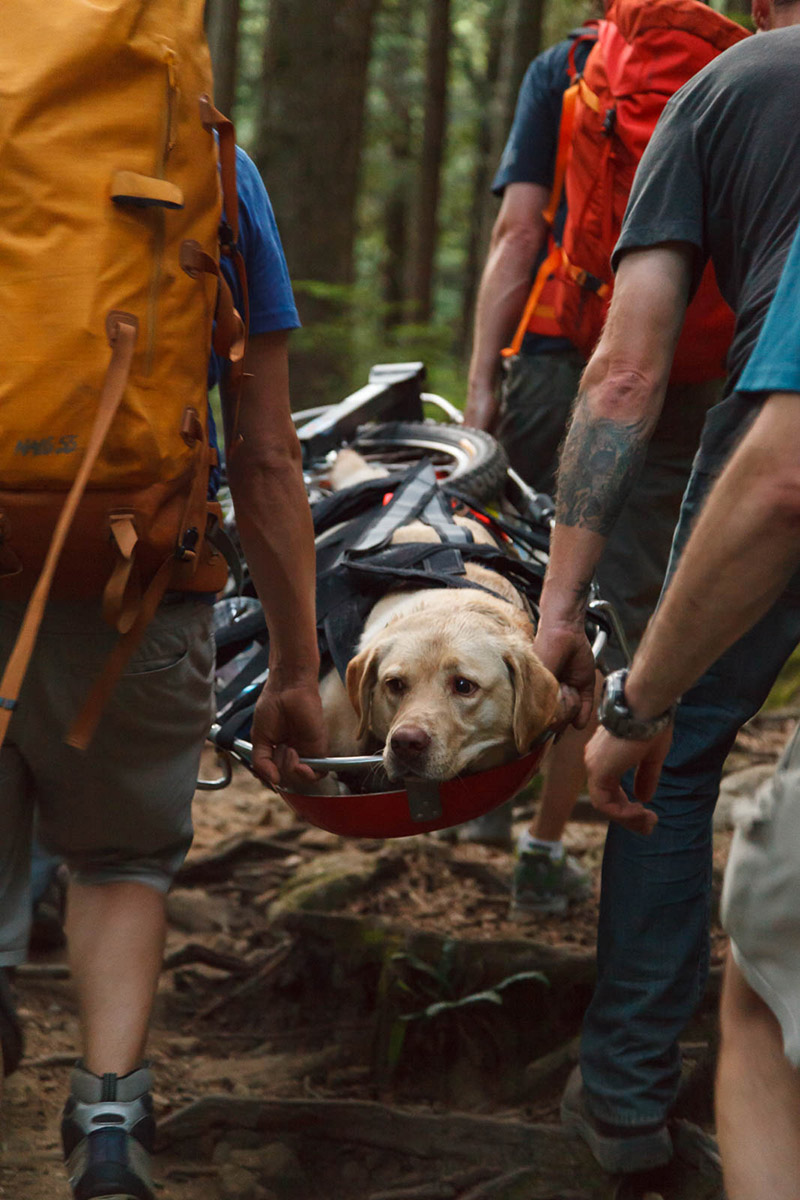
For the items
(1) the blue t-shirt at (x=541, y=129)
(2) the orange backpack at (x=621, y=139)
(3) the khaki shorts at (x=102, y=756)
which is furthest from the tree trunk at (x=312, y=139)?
(3) the khaki shorts at (x=102, y=756)

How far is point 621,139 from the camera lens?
3.63m

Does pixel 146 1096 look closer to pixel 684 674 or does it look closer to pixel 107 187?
pixel 684 674

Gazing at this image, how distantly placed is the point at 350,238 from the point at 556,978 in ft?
24.2

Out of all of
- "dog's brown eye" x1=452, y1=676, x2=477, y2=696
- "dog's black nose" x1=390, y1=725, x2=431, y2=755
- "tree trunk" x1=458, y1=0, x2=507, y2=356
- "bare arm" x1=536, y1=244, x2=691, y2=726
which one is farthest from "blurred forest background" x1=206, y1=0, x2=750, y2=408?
"dog's black nose" x1=390, y1=725, x2=431, y2=755

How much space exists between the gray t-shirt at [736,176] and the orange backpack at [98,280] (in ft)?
3.37

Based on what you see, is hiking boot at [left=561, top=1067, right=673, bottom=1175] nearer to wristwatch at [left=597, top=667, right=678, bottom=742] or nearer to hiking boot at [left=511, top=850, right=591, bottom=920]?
wristwatch at [left=597, top=667, right=678, bottom=742]

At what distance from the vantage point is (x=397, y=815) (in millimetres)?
2785

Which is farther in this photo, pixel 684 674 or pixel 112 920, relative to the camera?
pixel 112 920

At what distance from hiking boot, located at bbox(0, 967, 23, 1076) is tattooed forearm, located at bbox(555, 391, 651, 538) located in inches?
83.0

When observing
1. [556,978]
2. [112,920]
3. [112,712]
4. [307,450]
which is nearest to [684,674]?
[112,712]

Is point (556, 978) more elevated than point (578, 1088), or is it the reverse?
point (578, 1088)

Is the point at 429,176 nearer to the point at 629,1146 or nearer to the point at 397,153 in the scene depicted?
the point at 397,153

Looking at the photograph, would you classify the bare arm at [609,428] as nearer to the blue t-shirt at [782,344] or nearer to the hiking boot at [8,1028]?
the blue t-shirt at [782,344]

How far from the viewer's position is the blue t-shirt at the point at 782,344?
1690mm
